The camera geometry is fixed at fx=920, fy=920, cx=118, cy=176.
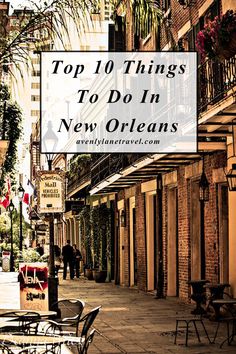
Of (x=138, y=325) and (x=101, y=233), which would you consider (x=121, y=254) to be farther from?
(x=138, y=325)

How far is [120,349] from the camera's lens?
14.3 meters

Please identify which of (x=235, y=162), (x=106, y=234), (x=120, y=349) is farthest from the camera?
(x=106, y=234)

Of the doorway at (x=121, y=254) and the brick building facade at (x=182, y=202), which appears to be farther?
the doorway at (x=121, y=254)

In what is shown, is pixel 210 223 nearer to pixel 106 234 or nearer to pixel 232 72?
pixel 232 72

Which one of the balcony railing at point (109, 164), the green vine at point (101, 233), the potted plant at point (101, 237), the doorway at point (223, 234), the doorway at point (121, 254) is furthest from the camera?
the green vine at point (101, 233)

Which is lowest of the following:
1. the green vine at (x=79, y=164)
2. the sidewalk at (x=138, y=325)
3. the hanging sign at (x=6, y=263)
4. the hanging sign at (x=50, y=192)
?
the sidewalk at (x=138, y=325)

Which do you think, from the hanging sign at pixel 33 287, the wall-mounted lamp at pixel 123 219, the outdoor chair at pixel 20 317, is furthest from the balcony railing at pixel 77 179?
the outdoor chair at pixel 20 317

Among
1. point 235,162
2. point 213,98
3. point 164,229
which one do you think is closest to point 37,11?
point 213,98

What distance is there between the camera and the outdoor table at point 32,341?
10039 mm

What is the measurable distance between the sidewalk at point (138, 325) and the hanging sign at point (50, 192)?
2.47m

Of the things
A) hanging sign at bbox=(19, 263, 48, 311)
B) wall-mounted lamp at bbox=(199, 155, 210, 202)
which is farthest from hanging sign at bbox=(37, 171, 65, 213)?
wall-mounted lamp at bbox=(199, 155, 210, 202)

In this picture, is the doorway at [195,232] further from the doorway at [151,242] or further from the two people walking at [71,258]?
the two people walking at [71,258]

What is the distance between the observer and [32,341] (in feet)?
33.6

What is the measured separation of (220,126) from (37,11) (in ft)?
24.5
